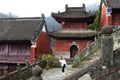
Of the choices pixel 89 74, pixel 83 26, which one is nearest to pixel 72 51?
pixel 83 26

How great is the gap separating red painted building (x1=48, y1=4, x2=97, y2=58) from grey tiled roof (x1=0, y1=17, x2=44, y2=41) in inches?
72.7

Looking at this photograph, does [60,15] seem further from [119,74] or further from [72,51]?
[119,74]

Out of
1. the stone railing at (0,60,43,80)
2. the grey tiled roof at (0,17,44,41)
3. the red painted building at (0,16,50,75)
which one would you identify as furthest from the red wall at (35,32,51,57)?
the stone railing at (0,60,43,80)

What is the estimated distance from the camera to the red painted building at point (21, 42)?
31656mm

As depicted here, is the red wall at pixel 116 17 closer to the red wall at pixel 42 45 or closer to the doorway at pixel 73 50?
the doorway at pixel 73 50

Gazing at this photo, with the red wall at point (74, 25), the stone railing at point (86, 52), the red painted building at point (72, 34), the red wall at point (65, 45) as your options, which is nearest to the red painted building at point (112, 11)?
the red painted building at point (72, 34)

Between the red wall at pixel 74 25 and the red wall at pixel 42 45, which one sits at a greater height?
the red wall at pixel 74 25

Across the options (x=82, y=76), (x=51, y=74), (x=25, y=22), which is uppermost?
(x=25, y=22)

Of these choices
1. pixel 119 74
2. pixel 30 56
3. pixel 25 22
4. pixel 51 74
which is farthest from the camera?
pixel 25 22

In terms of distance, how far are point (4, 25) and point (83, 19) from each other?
9443 millimetres

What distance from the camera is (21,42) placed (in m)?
31.9

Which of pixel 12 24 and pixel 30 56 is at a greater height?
pixel 12 24

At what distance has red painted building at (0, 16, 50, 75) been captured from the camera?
104ft

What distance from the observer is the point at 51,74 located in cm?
2161
